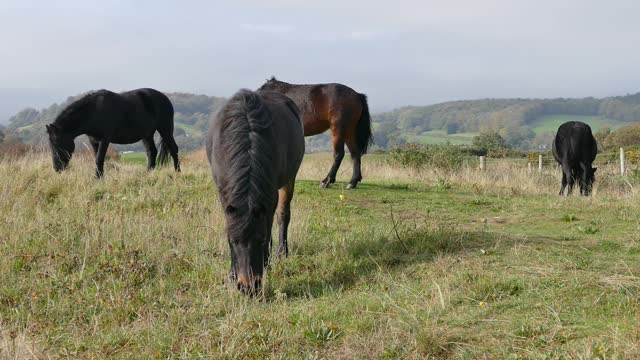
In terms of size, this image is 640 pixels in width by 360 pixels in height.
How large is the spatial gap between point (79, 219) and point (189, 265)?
2646mm

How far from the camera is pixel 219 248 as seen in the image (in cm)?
670

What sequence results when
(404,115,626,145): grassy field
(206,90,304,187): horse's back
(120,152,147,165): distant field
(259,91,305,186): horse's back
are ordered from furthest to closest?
(404,115,626,145): grassy field
(120,152,147,165): distant field
(259,91,305,186): horse's back
(206,90,304,187): horse's back

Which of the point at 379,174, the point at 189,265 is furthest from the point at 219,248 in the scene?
the point at 379,174

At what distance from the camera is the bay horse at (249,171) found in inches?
195

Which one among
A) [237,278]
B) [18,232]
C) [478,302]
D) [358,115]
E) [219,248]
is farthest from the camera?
[358,115]

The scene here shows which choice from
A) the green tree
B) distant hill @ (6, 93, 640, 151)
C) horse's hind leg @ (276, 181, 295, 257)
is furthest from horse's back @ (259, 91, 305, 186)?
distant hill @ (6, 93, 640, 151)

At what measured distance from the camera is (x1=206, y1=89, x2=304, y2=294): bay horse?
4.96m

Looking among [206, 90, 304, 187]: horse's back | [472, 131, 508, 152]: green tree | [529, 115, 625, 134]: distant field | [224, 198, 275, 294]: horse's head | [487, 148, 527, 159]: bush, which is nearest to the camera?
[224, 198, 275, 294]: horse's head

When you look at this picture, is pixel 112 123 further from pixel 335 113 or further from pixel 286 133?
pixel 286 133

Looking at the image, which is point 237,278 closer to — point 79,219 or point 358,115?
point 79,219

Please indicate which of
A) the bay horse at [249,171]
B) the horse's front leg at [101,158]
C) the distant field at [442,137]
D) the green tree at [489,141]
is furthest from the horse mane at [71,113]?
the distant field at [442,137]

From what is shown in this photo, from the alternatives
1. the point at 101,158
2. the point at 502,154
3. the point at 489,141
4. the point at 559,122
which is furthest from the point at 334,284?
the point at 559,122

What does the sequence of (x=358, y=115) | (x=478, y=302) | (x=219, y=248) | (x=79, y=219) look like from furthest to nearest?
(x=358, y=115)
(x=79, y=219)
(x=219, y=248)
(x=478, y=302)

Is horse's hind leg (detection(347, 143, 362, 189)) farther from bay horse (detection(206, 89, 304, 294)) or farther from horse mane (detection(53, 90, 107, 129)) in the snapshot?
horse mane (detection(53, 90, 107, 129))
